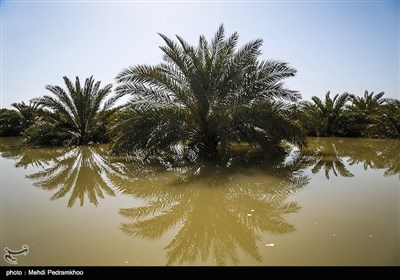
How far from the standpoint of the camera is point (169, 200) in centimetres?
553

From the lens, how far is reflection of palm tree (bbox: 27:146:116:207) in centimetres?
610

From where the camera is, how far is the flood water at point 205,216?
132 inches

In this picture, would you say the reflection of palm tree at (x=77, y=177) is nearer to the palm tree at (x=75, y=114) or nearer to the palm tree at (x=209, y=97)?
the palm tree at (x=209, y=97)

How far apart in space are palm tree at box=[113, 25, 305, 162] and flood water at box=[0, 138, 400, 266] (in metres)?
1.76

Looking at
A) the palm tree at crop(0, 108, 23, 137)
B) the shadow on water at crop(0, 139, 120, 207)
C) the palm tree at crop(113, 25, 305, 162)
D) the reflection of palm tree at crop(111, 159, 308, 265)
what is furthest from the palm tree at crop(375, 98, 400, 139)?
the palm tree at crop(0, 108, 23, 137)

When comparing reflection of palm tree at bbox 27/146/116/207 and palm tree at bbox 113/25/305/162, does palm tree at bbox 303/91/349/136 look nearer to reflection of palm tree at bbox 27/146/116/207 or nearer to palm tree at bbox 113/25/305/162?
palm tree at bbox 113/25/305/162

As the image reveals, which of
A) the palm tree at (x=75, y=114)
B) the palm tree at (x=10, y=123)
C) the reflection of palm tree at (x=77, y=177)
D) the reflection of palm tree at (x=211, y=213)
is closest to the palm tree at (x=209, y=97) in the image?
the reflection of palm tree at (x=77, y=177)

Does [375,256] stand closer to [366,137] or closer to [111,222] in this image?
[111,222]

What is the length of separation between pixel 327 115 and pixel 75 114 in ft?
50.5

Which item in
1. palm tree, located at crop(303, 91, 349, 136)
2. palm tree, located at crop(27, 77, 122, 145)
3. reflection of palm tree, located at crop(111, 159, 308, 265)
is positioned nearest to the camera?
reflection of palm tree, located at crop(111, 159, 308, 265)

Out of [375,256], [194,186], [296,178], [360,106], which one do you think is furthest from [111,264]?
[360,106]

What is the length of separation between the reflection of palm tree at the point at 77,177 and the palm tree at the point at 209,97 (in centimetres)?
129

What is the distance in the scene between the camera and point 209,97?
9453mm

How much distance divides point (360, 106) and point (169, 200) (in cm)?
1932
